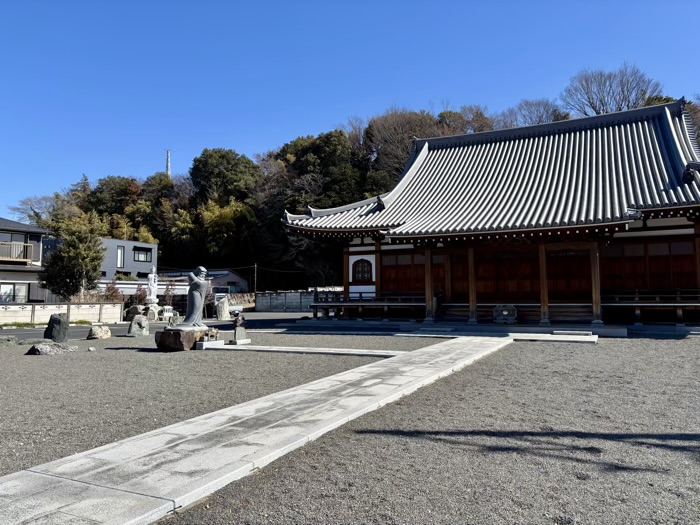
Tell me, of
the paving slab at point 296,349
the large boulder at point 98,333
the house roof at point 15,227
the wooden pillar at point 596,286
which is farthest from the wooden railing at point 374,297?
the house roof at point 15,227

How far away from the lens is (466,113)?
1746 inches

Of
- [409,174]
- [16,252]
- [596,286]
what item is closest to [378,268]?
[409,174]

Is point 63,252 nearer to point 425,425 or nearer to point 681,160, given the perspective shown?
point 425,425

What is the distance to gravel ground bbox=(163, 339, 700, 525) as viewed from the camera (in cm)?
312

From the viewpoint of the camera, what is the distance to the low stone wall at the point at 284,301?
34.0 meters

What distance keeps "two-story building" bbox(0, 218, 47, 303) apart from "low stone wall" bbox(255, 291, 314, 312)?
1374 cm

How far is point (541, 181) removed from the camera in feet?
62.4

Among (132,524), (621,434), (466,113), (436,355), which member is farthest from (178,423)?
(466,113)

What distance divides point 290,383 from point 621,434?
4463 millimetres

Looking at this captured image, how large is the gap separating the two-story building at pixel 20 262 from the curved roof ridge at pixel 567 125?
80.2ft

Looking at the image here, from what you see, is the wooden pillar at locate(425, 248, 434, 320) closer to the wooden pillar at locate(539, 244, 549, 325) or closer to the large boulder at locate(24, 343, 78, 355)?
the wooden pillar at locate(539, 244, 549, 325)

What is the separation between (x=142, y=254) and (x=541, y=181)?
3534cm

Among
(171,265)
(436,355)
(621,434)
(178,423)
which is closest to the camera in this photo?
(621,434)

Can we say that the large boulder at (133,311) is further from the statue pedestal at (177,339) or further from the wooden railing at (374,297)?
the statue pedestal at (177,339)
